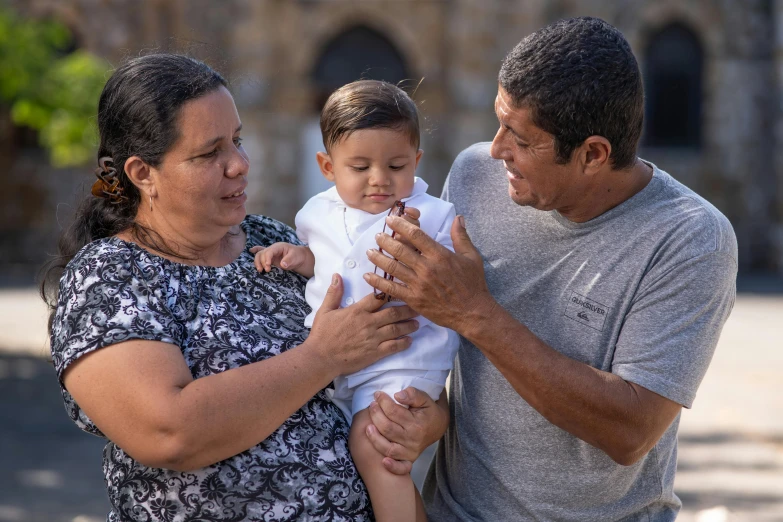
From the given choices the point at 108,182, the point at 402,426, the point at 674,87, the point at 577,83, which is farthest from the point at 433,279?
the point at 674,87

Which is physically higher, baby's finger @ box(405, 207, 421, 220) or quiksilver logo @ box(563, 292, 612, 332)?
baby's finger @ box(405, 207, 421, 220)


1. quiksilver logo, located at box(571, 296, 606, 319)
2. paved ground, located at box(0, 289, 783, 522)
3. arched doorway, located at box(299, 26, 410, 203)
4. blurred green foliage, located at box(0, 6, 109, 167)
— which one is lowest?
paved ground, located at box(0, 289, 783, 522)

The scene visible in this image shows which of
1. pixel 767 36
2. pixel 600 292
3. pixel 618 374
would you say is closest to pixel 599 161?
pixel 600 292

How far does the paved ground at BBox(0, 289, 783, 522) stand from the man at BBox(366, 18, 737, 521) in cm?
179

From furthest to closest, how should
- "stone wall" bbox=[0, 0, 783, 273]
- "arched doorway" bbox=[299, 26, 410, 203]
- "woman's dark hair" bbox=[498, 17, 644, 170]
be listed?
1. "arched doorway" bbox=[299, 26, 410, 203]
2. "stone wall" bbox=[0, 0, 783, 273]
3. "woman's dark hair" bbox=[498, 17, 644, 170]

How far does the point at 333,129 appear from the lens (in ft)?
9.78

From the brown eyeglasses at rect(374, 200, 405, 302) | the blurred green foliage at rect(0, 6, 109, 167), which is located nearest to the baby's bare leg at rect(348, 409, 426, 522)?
the brown eyeglasses at rect(374, 200, 405, 302)

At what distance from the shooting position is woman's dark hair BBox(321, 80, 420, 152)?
9.53 ft

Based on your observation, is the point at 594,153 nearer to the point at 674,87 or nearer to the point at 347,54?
the point at 347,54

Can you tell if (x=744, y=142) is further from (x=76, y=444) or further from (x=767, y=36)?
(x=76, y=444)

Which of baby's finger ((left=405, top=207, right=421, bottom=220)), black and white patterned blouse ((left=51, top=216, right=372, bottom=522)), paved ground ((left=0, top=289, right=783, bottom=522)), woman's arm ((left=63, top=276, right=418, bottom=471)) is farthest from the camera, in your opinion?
paved ground ((left=0, top=289, right=783, bottom=522))

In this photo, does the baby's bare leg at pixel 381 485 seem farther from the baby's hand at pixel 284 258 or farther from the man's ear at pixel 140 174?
the man's ear at pixel 140 174

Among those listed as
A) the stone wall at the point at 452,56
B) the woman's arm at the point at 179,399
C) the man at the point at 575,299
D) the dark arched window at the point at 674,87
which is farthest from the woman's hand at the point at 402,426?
the dark arched window at the point at 674,87

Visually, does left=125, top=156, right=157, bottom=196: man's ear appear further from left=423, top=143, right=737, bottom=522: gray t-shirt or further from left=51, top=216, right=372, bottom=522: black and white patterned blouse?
left=423, top=143, right=737, bottom=522: gray t-shirt
